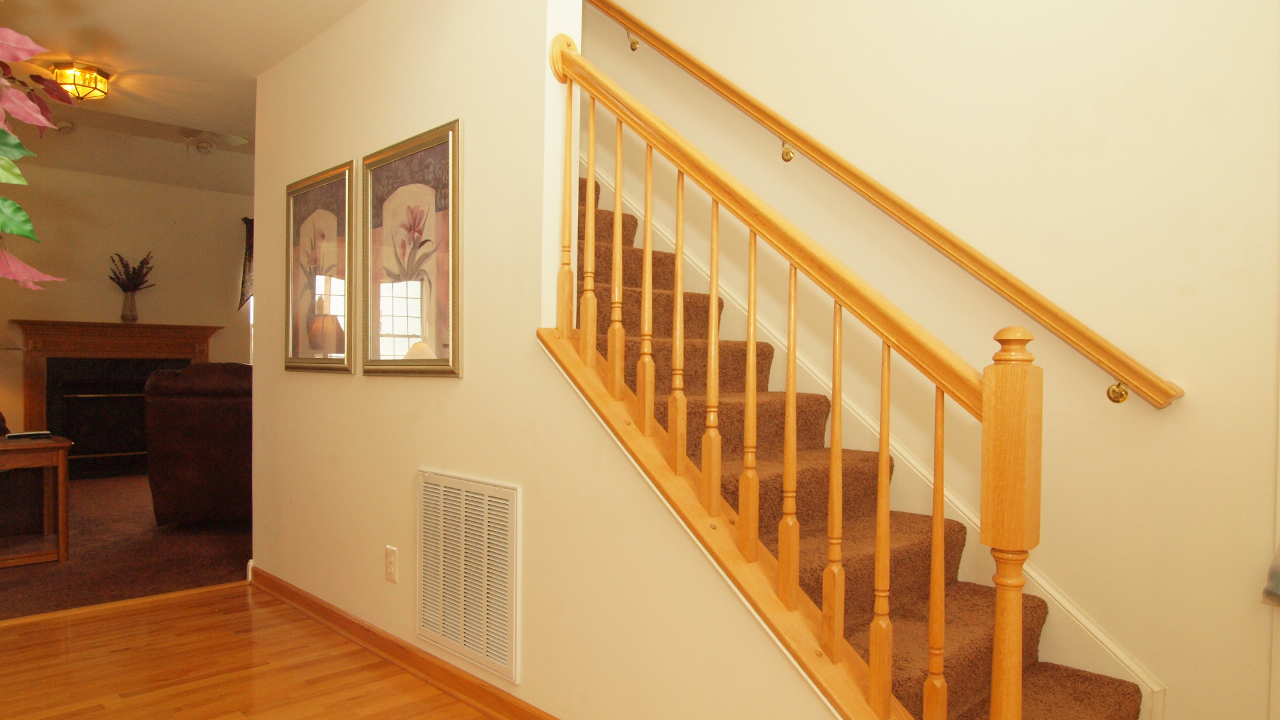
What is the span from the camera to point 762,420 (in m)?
2.49

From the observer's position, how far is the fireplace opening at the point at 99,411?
7.25 meters

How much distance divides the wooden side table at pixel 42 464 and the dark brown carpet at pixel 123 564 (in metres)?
0.05

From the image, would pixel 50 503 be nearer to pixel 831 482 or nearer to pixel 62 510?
pixel 62 510

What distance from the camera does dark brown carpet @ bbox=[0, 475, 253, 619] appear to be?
3.61 m

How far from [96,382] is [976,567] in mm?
8100

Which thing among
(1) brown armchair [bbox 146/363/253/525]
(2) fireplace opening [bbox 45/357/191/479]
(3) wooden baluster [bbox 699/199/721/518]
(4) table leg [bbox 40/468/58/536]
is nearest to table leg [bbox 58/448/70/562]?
(4) table leg [bbox 40/468/58/536]

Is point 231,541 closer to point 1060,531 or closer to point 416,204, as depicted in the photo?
point 416,204

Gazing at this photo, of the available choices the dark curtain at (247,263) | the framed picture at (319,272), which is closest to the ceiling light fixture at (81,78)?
the framed picture at (319,272)

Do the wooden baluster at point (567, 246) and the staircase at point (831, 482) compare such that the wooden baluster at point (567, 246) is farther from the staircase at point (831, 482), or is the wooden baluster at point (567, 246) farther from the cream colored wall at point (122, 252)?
the cream colored wall at point (122, 252)

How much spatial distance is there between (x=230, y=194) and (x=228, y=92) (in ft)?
16.4

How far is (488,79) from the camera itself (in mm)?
2496

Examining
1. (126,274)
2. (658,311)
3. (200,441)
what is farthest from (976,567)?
(126,274)

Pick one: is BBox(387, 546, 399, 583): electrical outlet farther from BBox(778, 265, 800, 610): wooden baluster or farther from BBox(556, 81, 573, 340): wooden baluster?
BBox(778, 265, 800, 610): wooden baluster

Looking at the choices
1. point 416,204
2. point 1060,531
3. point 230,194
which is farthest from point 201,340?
point 1060,531
